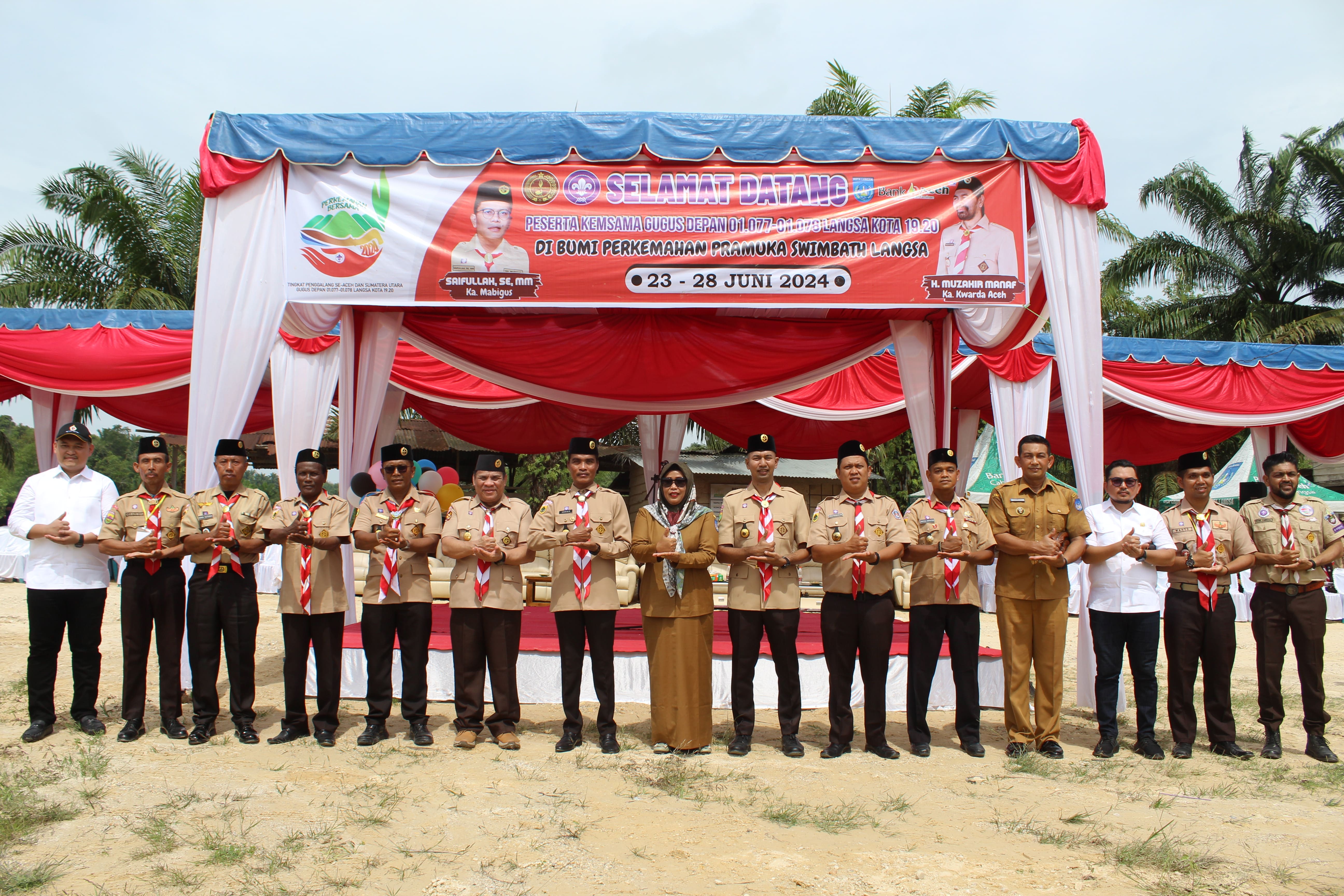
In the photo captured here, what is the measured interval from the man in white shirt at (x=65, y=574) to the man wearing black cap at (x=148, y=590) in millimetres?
142

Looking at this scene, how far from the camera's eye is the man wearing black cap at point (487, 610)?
4.68 meters

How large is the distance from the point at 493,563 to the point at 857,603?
1.88m

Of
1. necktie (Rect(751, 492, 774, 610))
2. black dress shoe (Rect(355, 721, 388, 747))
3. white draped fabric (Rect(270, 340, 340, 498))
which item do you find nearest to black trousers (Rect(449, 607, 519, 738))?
black dress shoe (Rect(355, 721, 388, 747))

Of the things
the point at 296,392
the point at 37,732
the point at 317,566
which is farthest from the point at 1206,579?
the point at 296,392

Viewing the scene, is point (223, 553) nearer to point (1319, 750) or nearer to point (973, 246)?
point (973, 246)

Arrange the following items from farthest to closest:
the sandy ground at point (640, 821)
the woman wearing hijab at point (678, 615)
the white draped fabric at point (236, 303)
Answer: the white draped fabric at point (236, 303), the woman wearing hijab at point (678, 615), the sandy ground at point (640, 821)

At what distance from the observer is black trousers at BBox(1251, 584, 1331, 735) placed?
186 inches

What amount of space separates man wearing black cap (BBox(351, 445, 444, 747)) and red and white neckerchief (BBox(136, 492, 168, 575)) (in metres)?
0.97

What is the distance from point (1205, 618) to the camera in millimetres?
4727

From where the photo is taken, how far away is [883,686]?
468 cm

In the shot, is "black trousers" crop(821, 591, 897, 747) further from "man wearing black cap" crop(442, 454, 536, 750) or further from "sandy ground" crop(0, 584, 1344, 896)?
"man wearing black cap" crop(442, 454, 536, 750)

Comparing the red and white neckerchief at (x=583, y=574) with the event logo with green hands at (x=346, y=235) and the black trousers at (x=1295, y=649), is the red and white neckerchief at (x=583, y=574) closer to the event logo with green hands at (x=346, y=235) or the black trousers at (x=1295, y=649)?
the event logo with green hands at (x=346, y=235)

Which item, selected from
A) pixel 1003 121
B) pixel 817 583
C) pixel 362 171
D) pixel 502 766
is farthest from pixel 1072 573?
pixel 362 171

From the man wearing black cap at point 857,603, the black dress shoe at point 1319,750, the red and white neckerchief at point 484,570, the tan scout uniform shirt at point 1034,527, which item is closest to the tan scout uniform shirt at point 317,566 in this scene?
Answer: the red and white neckerchief at point 484,570
